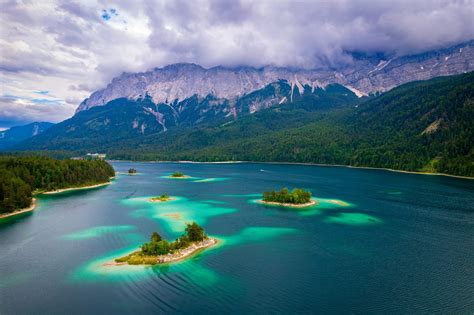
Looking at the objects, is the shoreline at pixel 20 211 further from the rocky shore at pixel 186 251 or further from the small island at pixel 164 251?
the rocky shore at pixel 186 251

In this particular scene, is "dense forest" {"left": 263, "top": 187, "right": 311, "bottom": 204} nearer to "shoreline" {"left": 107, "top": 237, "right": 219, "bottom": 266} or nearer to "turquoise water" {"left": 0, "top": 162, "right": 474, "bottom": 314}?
"turquoise water" {"left": 0, "top": 162, "right": 474, "bottom": 314}

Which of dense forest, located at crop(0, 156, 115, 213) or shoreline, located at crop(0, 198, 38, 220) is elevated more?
dense forest, located at crop(0, 156, 115, 213)

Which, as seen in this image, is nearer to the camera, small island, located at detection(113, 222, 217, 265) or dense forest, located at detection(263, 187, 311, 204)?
small island, located at detection(113, 222, 217, 265)

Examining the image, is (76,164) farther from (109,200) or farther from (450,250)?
(450,250)

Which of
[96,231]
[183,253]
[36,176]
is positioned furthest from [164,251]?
[36,176]

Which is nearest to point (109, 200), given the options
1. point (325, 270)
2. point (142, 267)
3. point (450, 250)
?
point (142, 267)

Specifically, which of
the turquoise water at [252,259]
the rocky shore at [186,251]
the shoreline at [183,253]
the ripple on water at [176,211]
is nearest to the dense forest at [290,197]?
the turquoise water at [252,259]

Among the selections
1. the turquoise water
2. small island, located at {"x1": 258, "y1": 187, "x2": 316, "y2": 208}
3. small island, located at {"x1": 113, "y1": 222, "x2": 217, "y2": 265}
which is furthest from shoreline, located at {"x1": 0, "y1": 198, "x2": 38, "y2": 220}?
small island, located at {"x1": 258, "y1": 187, "x2": 316, "y2": 208}
